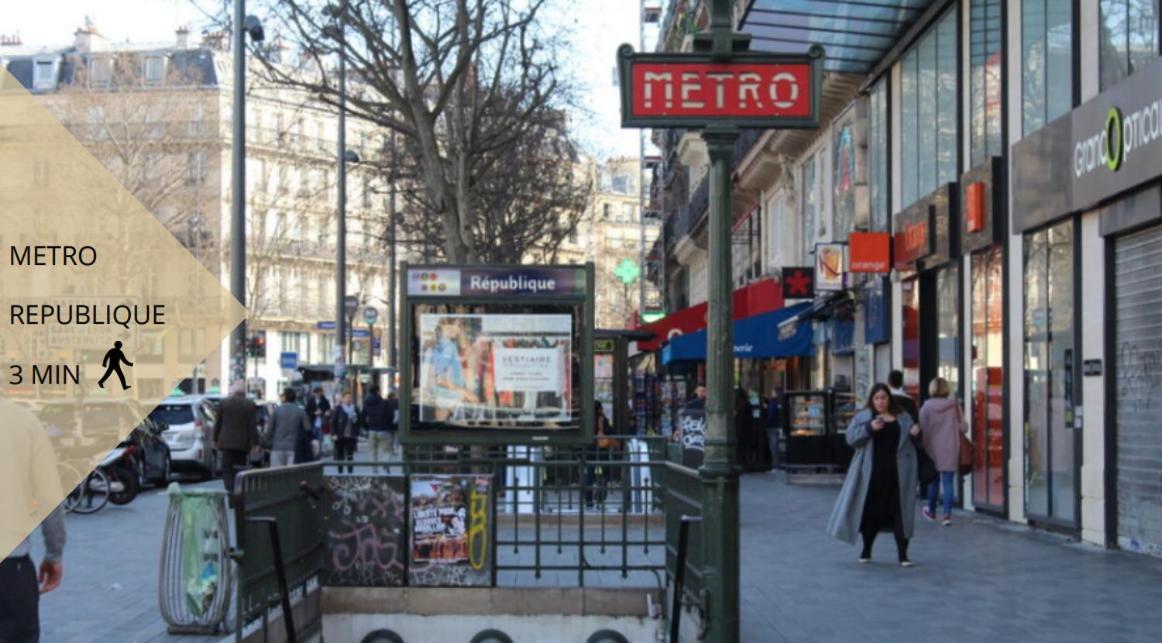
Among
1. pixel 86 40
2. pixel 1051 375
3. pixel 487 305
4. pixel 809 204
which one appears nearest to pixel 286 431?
pixel 487 305

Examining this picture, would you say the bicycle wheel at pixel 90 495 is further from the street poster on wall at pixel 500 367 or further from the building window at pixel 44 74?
the building window at pixel 44 74

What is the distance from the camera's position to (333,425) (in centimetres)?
3328

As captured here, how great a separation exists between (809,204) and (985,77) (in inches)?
592

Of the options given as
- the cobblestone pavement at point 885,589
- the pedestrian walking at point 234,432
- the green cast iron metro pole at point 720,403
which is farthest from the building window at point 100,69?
the green cast iron metro pole at point 720,403

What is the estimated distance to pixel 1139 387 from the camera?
48.6 ft

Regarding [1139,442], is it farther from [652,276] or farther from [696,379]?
[652,276]

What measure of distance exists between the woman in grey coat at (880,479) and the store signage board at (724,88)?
6005 mm

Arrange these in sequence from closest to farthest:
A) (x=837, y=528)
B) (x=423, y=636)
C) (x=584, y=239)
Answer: (x=423, y=636), (x=837, y=528), (x=584, y=239)

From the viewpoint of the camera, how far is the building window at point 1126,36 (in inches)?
563

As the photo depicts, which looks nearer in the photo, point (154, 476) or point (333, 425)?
point (154, 476)

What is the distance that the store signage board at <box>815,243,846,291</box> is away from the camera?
93.4 ft

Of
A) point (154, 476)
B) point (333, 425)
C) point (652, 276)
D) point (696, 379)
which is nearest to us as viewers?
point (154, 476)

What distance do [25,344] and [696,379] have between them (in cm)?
1844

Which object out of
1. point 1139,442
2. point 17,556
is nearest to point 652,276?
point 1139,442
